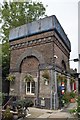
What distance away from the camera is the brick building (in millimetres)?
15008

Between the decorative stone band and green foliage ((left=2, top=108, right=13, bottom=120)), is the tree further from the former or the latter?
green foliage ((left=2, top=108, right=13, bottom=120))

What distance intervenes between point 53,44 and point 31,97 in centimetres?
443

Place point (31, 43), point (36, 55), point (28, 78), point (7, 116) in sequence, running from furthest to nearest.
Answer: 1. point (31, 43)
2. point (28, 78)
3. point (36, 55)
4. point (7, 116)

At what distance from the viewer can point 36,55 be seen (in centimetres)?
1591

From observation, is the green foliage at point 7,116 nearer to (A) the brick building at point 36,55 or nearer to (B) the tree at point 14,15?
(A) the brick building at point 36,55

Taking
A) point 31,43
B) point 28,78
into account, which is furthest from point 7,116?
point 31,43

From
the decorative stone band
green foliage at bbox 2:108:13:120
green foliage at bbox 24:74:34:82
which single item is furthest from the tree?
green foliage at bbox 2:108:13:120

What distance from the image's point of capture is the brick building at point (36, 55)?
49.2ft

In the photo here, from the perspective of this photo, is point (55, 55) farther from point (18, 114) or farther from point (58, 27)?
point (18, 114)

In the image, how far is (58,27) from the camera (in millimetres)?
16250

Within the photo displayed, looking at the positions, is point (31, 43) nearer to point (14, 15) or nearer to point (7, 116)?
point (7, 116)

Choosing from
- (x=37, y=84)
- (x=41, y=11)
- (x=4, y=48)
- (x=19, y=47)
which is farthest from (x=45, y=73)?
(x=41, y=11)

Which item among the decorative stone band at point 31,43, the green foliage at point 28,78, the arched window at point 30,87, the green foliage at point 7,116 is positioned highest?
the decorative stone band at point 31,43

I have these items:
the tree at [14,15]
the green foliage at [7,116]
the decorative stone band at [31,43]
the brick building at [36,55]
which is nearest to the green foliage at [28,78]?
the brick building at [36,55]
